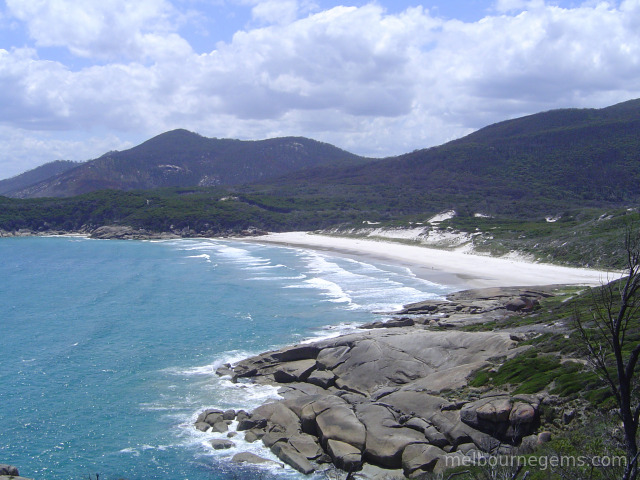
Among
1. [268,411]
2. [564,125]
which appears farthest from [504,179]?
[268,411]

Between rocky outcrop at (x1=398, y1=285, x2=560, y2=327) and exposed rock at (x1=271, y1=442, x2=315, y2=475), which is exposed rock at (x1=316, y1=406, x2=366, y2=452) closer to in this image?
exposed rock at (x1=271, y1=442, x2=315, y2=475)

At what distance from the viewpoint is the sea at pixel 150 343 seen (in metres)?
18.9

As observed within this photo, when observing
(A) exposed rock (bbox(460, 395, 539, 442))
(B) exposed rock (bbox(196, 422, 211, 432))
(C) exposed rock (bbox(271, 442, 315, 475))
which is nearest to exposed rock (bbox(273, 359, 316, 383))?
(B) exposed rock (bbox(196, 422, 211, 432))

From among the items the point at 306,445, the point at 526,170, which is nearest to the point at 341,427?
the point at 306,445

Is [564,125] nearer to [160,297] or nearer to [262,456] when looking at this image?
[160,297]

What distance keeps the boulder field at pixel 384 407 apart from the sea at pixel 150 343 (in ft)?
3.54

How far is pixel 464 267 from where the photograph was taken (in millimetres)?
60156

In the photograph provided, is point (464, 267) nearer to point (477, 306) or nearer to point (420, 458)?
point (477, 306)

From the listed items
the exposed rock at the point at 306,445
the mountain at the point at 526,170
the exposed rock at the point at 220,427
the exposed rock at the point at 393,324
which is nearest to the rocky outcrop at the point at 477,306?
the exposed rock at the point at 393,324

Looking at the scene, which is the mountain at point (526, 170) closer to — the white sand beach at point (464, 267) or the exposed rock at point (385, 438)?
the white sand beach at point (464, 267)

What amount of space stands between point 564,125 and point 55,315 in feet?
555

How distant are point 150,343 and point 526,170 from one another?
128847mm

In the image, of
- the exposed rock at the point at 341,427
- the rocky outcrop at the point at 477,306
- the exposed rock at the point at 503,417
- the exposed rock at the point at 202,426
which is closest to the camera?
the exposed rock at the point at 503,417

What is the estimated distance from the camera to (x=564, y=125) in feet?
563
